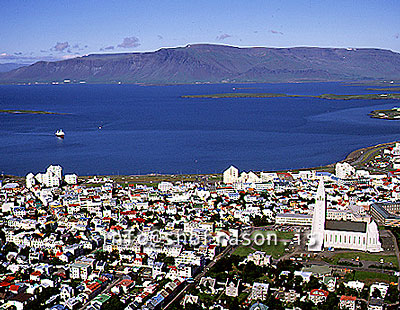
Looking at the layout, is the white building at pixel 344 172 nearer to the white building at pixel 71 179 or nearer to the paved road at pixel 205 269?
the paved road at pixel 205 269

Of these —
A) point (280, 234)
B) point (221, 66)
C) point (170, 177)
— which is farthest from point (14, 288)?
point (221, 66)

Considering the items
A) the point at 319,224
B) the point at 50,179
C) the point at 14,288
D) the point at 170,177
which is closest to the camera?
the point at 14,288

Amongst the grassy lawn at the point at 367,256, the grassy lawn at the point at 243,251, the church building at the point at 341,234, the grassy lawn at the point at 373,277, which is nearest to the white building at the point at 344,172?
the church building at the point at 341,234

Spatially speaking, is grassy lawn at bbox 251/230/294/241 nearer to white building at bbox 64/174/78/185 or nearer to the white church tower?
the white church tower

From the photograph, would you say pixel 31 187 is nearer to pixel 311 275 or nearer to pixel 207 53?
pixel 311 275

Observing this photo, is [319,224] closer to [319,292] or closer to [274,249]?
[274,249]

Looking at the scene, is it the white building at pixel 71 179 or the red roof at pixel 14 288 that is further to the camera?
the white building at pixel 71 179

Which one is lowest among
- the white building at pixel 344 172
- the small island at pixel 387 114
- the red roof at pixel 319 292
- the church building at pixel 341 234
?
the red roof at pixel 319 292
